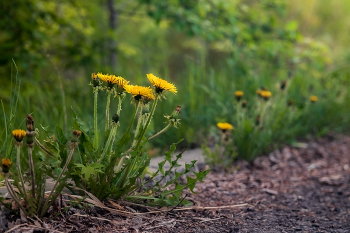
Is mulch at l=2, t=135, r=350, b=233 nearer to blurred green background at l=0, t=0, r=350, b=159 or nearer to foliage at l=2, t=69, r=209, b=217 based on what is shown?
foliage at l=2, t=69, r=209, b=217

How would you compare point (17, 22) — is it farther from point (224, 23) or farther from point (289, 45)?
point (289, 45)

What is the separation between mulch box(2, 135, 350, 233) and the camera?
63.0 inches

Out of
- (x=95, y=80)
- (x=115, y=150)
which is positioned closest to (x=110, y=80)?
(x=95, y=80)

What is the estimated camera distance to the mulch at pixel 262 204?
160 cm

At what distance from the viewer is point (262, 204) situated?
2162mm

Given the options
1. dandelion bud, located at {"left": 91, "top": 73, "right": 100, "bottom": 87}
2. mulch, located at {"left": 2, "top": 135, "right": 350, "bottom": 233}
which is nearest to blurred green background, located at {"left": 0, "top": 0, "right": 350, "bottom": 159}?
mulch, located at {"left": 2, "top": 135, "right": 350, "bottom": 233}

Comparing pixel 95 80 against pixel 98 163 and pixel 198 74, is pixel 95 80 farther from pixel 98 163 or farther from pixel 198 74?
pixel 198 74

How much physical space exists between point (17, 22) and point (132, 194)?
261 centimetres

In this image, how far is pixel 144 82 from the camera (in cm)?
385

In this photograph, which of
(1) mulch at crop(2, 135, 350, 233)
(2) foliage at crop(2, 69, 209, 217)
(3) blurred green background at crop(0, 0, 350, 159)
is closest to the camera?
(2) foliage at crop(2, 69, 209, 217)

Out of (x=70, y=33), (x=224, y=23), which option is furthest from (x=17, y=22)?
(x=224, y=23)

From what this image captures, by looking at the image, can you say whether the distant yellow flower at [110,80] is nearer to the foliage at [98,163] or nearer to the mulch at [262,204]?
the foliage at [98,163]

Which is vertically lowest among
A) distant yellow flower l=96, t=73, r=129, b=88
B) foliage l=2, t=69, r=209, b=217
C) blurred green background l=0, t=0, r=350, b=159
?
foliage l=2, t=69, r=209, b=217

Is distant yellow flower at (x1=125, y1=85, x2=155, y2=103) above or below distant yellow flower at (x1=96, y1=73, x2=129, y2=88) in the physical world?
below
